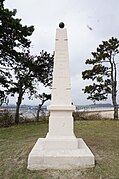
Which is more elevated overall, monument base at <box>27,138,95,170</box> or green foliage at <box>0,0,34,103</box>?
green foliage at <box>0,0,34,103</box>

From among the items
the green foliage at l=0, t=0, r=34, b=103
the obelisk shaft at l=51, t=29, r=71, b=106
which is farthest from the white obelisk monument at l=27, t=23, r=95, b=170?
the green foliage at l=0, t=0, r=34, b=103

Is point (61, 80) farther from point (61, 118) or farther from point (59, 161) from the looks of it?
point (59, 161)

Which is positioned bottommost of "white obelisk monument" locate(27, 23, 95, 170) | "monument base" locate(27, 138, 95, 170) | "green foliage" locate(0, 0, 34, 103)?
"monument base" locate(27, 138, 95, 170)

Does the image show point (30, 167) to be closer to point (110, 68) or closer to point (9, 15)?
point (9, 15)

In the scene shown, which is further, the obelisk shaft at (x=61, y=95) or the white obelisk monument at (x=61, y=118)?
the obelisk shaft at (x=61, y=95)

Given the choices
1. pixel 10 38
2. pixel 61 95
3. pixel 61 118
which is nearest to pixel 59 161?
pixel 61 118

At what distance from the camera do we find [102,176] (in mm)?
3754

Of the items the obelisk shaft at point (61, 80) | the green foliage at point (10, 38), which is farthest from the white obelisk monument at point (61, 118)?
the green foliage at point (10, 38)

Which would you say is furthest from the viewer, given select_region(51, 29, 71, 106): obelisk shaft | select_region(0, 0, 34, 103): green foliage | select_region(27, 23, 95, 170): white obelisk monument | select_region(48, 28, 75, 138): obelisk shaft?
select_region(0, 0, 34, 103): green foliage

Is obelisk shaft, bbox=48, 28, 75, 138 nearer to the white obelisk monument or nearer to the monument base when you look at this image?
the white obelisk monument

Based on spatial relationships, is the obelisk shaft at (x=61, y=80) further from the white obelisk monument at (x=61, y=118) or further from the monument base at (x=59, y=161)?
the monument base at (x=59, y=161)

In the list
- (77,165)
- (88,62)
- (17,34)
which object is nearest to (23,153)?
(77,165)

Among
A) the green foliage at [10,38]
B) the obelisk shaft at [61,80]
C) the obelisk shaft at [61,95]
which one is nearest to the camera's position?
the obelisk shaft at [61,95]

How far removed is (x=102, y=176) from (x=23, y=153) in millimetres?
1873
